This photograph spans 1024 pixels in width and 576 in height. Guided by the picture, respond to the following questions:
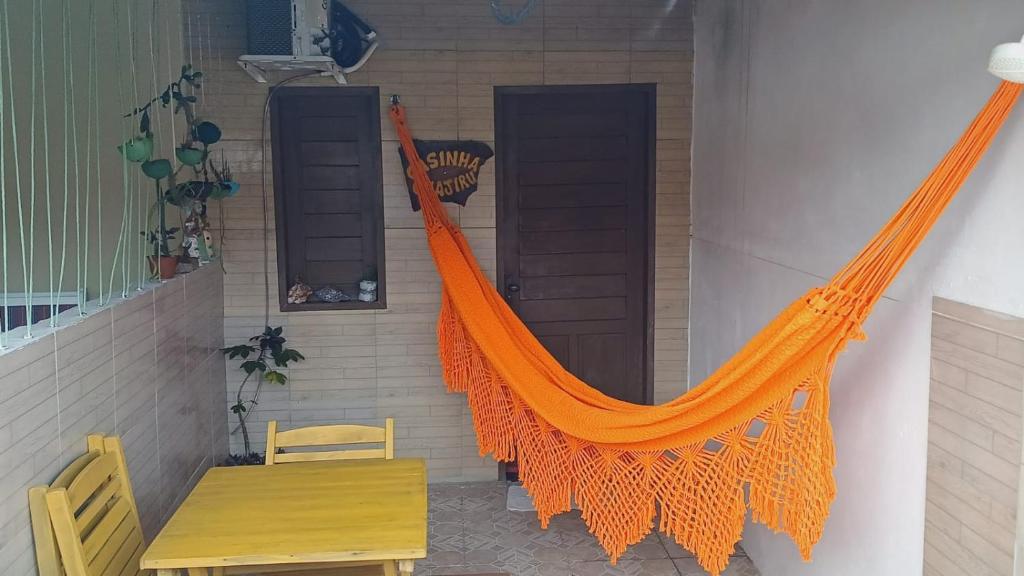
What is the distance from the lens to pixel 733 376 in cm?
172

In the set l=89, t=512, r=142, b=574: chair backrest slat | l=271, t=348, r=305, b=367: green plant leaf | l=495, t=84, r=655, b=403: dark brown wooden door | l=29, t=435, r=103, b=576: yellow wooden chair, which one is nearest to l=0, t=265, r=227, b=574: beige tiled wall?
l=29, t=435, r=103, b=576: yellow wooden chair

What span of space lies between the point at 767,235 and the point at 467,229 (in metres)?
1.30

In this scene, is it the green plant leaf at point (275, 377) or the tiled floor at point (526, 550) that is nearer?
the tiled floor at point (526, 550)

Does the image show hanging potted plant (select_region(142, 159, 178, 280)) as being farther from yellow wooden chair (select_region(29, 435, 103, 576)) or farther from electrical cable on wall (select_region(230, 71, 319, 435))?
yellow wooden chair (select_region(29, 435, 103, 576))

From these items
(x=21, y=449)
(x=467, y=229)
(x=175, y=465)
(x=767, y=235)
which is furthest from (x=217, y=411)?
(x=767, y=235)

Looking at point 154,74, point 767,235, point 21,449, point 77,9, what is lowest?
point 21,449

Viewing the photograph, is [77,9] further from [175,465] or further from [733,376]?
[733,376]

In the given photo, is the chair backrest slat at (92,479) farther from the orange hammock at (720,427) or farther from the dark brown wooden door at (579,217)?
the dark brown wooden door at (579,217)

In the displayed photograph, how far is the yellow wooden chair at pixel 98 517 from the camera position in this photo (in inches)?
58.8

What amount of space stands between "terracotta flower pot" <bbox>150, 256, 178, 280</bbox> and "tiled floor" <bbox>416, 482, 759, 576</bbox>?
126 cm

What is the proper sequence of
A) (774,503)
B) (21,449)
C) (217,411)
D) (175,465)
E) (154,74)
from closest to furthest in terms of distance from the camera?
(21,449)
(774,503)
(175,465)
(154,74)
(217,411)

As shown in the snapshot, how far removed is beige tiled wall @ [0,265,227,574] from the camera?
148 cm

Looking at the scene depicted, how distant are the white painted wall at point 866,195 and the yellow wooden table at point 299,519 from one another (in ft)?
3.43

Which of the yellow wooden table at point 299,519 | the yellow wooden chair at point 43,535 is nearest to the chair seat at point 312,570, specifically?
the yellow wooden table at point 299,519
